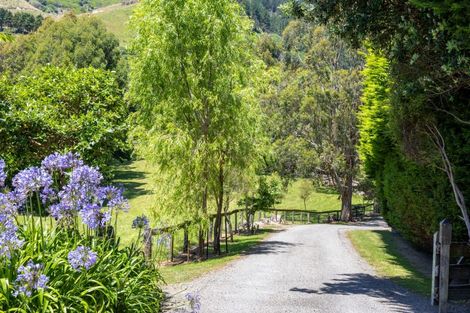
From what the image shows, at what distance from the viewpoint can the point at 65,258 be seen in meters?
6.64

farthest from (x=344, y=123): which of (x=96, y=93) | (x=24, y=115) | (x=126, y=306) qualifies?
(x=126, y=306)

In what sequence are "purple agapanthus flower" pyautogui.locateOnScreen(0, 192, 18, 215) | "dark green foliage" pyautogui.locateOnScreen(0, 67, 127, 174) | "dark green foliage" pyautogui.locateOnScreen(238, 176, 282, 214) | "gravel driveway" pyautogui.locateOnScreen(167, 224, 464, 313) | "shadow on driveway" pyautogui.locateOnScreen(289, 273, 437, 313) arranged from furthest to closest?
"dark green foliage" pyautogui.locateOnScreen(238, 176, 282, 214), "dark green foliage" pyautogui.locateOnScreen(0, 67, 127, 174), "shadow on driveway" pyautogui.locateOnScreen(289, 273, 437, 313), "gravel driveway" pyautogui.locateOnScreen(167, 224, 464, 313), "purple agapanthus flower" pyautogui.locateOnScreen(0, 192, 18, 215)

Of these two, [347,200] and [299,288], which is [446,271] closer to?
[299,288]

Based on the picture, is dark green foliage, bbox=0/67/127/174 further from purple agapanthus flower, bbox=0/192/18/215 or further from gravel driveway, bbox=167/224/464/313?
purple agapanthus flower, bbox=0/192/18/215

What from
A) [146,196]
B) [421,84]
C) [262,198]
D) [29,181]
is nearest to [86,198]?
[29,181]

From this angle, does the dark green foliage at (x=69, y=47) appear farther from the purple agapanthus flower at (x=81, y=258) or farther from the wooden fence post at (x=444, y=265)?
the purple agapanthus flower at (x=81, y=258)

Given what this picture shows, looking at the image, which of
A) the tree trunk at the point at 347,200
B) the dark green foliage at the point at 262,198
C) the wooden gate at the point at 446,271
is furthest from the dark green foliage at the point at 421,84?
the tree trunk at the point at 347,200

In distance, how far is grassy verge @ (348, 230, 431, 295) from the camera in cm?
1227

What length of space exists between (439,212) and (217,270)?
6.54 m

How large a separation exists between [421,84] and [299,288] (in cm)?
499

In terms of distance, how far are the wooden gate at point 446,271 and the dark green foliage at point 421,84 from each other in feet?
9.40

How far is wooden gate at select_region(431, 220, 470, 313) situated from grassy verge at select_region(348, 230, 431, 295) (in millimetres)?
1345

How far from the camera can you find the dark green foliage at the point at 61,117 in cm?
1198

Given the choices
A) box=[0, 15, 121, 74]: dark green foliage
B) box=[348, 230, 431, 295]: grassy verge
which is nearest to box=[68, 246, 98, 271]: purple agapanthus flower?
box=[348, 230, 431, 295]: grassy verge
